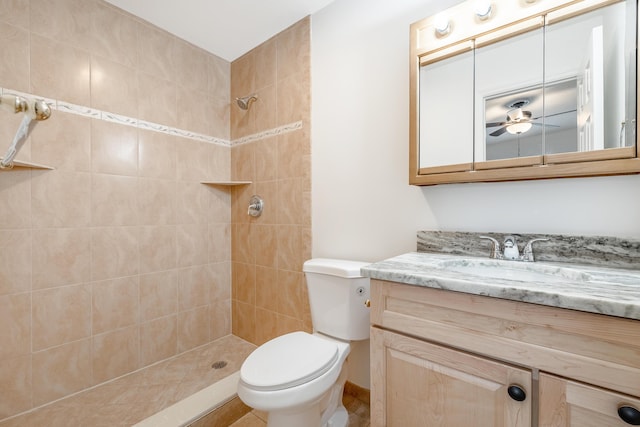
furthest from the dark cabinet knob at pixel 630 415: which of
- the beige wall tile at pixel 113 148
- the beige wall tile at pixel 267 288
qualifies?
the beige wall tile at pixel 113 148

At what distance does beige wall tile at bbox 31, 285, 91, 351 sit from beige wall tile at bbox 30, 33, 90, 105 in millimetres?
1062

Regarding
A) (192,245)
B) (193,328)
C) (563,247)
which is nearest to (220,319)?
(193,328)

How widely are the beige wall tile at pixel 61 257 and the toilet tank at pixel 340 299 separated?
1.31 m

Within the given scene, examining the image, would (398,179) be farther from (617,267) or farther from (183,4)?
(183,4)

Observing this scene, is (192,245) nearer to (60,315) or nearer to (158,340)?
(158,340)

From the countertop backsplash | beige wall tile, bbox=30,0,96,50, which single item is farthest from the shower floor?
beige wall tile, bbox=30,0,96,50

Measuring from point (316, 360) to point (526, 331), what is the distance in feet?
2.49

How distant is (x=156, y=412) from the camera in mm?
1408

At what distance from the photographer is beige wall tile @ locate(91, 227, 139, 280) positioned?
1.64m

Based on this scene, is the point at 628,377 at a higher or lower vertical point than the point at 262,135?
lower

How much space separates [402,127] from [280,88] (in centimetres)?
98

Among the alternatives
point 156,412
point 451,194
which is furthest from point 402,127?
point 156,412

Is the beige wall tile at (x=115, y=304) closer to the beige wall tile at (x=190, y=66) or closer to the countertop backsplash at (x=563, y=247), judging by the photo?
the beige wall tile at (x=190, y=66)

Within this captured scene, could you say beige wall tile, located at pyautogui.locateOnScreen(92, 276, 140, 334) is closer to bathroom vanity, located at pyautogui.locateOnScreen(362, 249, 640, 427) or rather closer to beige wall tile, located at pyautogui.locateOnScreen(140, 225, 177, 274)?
beige wall tile, located at pyautogui.locateOnScreen(140, 225, 177, 274)
